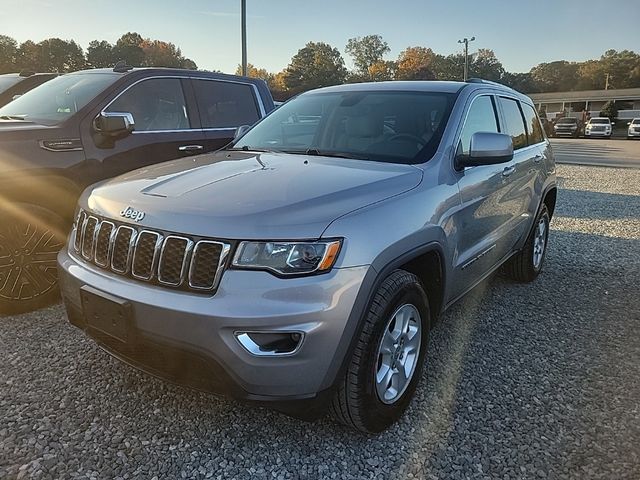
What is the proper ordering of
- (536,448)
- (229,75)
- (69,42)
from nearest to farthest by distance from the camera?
(536,448) → (229,75) → (69,42)

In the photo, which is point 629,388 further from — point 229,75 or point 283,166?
point 229,75

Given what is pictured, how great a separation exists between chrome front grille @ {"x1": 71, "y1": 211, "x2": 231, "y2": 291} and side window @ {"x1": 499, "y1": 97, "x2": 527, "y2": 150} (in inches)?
119

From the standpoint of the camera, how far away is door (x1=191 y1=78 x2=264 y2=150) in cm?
549

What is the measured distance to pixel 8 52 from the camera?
2832 inches

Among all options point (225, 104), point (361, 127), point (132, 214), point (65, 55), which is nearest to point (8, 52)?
point (65, 55)

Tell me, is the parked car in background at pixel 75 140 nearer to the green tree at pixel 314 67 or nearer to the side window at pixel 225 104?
the side window at pixel 225 104

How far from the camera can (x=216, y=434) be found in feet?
8.71

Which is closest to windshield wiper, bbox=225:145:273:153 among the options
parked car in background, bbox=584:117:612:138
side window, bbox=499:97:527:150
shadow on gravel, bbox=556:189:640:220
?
side window, bbox=499:97:527:150

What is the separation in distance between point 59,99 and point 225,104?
1.67 m

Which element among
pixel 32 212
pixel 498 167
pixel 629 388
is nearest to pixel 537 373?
pixel 629 388

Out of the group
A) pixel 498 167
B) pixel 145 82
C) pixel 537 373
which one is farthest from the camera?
pixel 145 82

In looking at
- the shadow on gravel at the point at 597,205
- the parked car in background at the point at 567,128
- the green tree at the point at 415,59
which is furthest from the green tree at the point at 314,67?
the shadow on gravel at the point at 597,205

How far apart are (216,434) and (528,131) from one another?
12.9 ft

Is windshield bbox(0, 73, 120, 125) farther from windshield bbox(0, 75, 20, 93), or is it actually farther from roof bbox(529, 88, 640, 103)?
roof bbox(529, 88, 640, 103)
